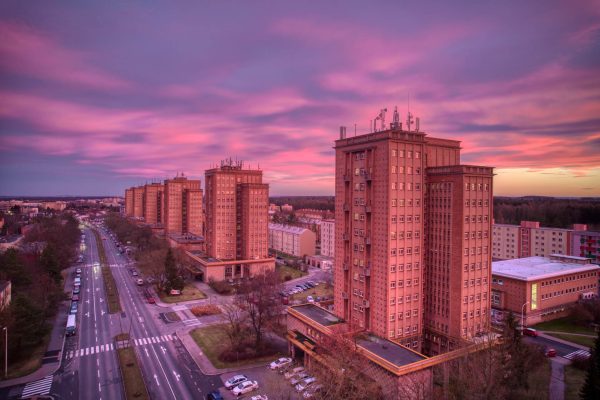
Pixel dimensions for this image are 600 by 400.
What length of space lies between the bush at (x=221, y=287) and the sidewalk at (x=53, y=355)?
94.4 ft

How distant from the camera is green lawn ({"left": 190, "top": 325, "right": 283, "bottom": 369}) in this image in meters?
48.1

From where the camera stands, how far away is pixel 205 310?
6900 cm

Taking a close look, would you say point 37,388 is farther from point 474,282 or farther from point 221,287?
point 474,282

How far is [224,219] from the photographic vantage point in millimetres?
95812

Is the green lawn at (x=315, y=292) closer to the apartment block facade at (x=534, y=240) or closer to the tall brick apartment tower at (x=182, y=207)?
the apartment block facade at (x=534, y=240)

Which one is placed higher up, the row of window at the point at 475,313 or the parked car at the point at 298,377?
the row of window at the point at 475,313

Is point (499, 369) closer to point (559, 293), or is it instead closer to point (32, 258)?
point (559, 293)

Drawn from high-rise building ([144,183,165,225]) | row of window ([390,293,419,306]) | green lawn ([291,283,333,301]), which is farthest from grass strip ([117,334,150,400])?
high-rise building ([144,183,165,225])

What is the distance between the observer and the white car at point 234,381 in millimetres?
41688

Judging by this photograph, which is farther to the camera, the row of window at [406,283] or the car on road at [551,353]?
the car on road at [551,353]

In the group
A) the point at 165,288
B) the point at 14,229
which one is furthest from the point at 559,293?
the point at 14,229

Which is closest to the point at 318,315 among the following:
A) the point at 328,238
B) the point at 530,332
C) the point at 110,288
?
the point at 530,332

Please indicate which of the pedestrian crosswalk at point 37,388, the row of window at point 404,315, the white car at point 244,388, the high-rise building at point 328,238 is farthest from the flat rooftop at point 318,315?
the high-rise building at point 328,238

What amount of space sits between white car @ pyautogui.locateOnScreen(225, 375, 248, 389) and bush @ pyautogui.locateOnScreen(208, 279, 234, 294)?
4061cm
